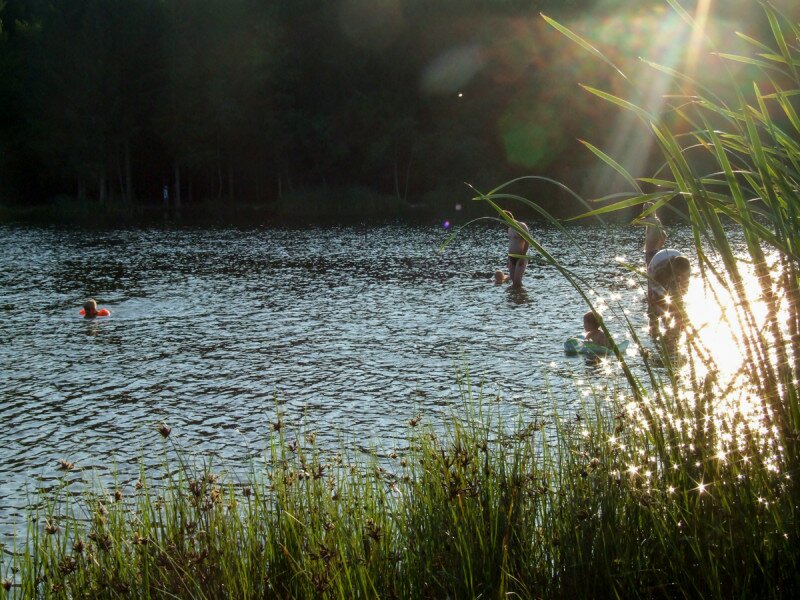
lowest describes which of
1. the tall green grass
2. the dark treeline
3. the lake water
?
the lake water

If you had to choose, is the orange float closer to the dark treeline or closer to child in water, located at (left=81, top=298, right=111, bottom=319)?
child in water, located at (left=81, top=298, right=111, bottom=319)

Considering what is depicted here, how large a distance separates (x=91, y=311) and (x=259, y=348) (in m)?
4.83

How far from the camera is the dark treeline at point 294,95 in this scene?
6112cm

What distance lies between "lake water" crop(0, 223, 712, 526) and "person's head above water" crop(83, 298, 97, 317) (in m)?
0.21

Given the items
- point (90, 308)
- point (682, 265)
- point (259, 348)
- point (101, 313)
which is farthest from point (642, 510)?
point (101, 313)

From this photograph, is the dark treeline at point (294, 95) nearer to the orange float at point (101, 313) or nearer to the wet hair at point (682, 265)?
the orange float at point (101, 313)

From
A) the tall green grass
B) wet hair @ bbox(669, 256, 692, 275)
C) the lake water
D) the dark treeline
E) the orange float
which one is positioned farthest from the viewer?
the dark treeline

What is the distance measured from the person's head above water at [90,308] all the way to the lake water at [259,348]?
21cm

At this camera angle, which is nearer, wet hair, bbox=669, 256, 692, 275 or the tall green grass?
the tall green grass

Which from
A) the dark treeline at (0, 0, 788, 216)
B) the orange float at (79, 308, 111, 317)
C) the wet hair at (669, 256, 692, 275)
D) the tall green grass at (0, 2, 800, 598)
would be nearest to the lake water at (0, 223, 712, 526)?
the orange float at (79, 308, 111, 317)

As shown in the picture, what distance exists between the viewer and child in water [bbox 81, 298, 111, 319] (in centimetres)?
1714

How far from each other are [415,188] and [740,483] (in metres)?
68.2

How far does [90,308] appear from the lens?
17188 mm

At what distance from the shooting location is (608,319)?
13.2 m
